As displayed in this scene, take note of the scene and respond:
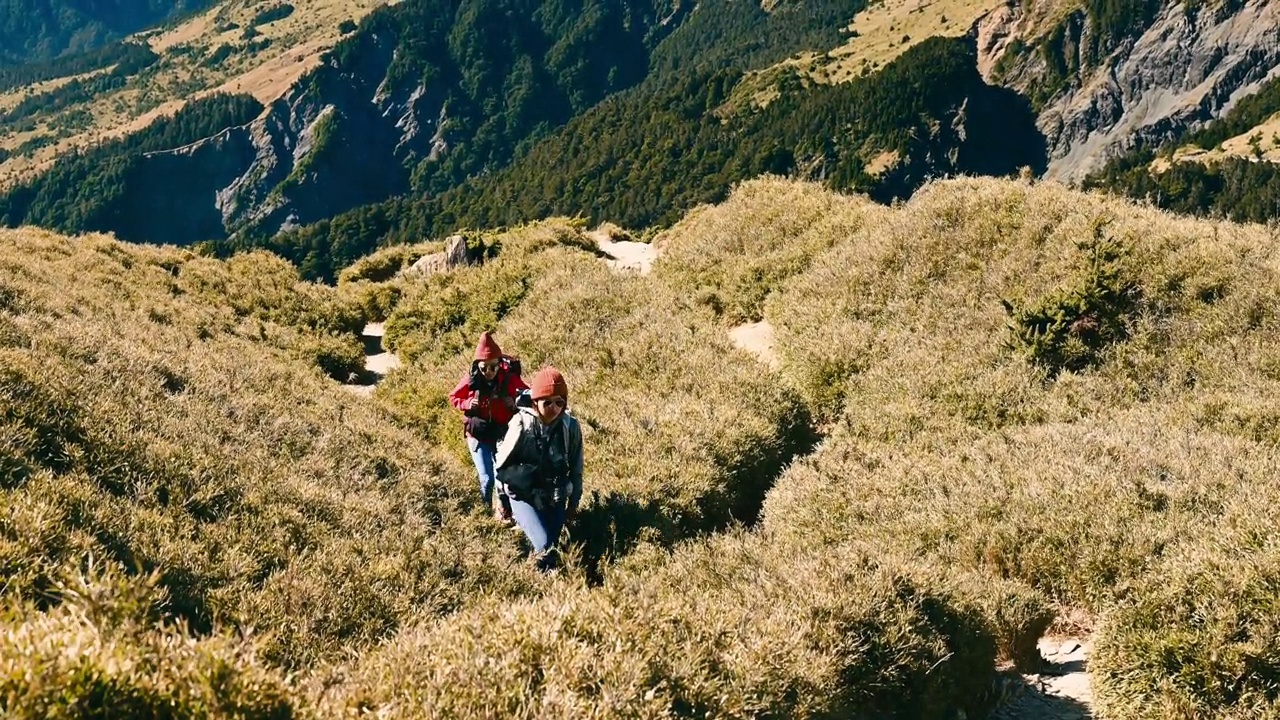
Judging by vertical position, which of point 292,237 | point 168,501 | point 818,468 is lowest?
point 292,237

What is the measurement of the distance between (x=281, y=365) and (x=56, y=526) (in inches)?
286

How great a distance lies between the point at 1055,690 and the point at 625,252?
64.0ft

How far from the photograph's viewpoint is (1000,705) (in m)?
5.54

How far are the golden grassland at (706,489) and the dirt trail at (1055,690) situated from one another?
0.19 metres

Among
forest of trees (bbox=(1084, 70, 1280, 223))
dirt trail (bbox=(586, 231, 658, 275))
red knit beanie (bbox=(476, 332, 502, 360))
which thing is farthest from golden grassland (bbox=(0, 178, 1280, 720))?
forest of trees (bbox=(1084, 70, 1280, 223))

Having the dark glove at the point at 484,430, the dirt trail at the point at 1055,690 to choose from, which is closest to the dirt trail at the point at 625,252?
the dark glove at the point at 484,430

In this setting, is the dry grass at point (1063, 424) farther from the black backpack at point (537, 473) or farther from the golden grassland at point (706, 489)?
the black backpack at point (537, 473)

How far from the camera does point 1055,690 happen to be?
573cm

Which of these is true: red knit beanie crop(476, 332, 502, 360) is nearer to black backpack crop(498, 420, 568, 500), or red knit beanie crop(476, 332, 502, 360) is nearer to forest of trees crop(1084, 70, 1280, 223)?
black backpack crop(498, 420, 568, 500)

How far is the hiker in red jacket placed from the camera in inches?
342

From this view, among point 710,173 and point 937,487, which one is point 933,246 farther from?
point 710,173

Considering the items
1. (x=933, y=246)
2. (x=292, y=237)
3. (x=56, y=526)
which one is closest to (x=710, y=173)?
(x=292, y=237)

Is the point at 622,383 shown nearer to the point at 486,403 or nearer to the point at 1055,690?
the point at 486,403

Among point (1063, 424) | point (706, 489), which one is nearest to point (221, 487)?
point (706, 489)
